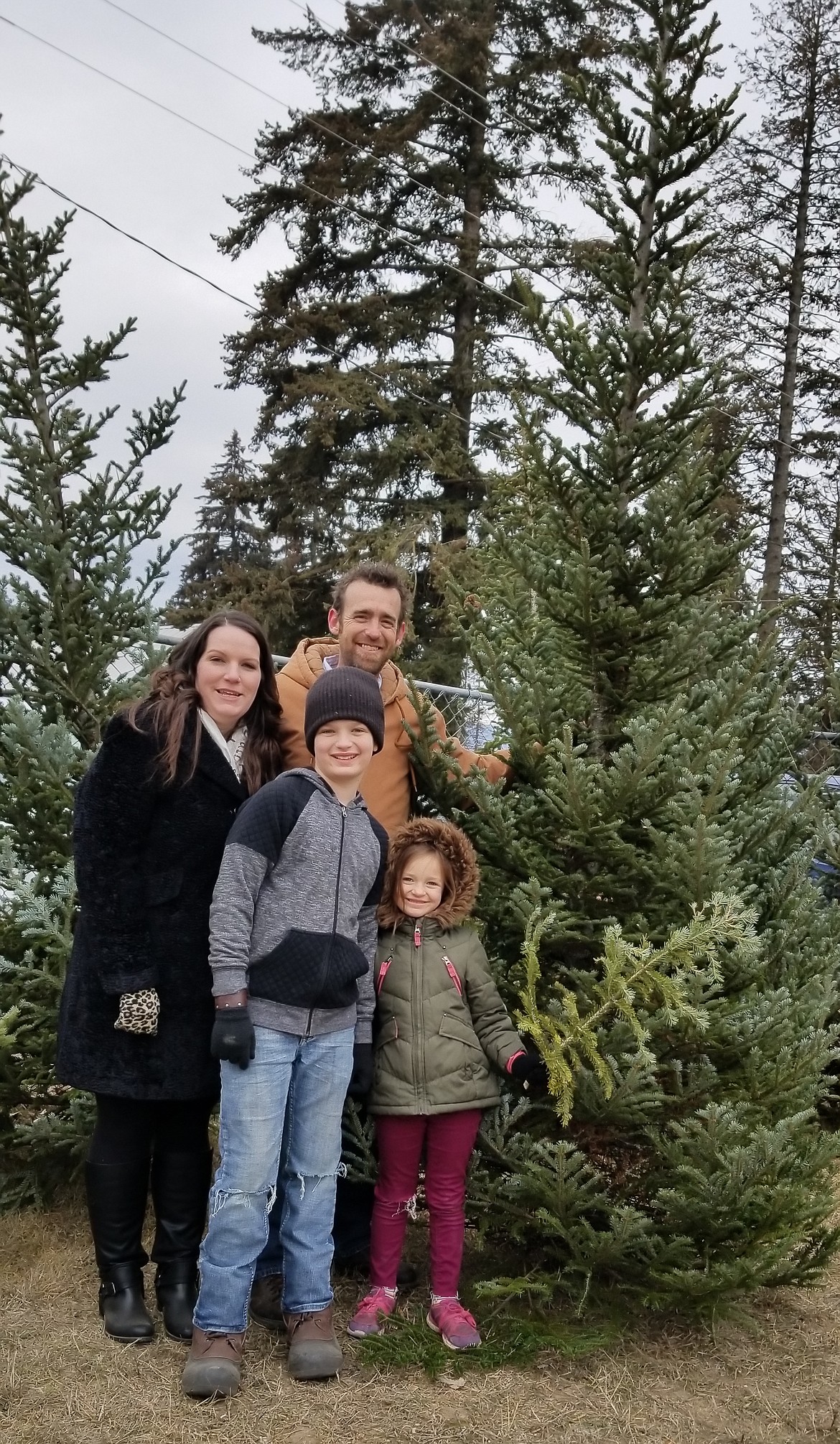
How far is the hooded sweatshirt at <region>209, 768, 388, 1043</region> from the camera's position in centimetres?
336

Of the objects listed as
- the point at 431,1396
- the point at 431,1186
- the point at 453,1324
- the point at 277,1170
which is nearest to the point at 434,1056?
the point at 431,1186

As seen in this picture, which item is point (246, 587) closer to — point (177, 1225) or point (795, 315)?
point (795, 315)

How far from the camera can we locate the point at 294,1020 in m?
3.42

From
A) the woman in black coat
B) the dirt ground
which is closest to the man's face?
the woman in black coat

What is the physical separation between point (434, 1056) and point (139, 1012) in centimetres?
94

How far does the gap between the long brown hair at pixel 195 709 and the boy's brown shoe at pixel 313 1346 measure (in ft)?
5.50

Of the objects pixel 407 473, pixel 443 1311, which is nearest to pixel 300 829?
pixel 443 1311

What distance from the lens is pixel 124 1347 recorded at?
141 inches

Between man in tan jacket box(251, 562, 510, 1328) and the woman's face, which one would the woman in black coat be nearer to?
the woman's face

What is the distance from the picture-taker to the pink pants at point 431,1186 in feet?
11.9

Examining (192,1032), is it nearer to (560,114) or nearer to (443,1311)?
(443,1311)

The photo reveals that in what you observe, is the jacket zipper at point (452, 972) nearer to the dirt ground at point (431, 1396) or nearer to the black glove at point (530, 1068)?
the black glove at point (530, 1068)

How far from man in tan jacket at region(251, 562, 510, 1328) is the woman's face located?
0.91ft

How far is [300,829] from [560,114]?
61.9ft
